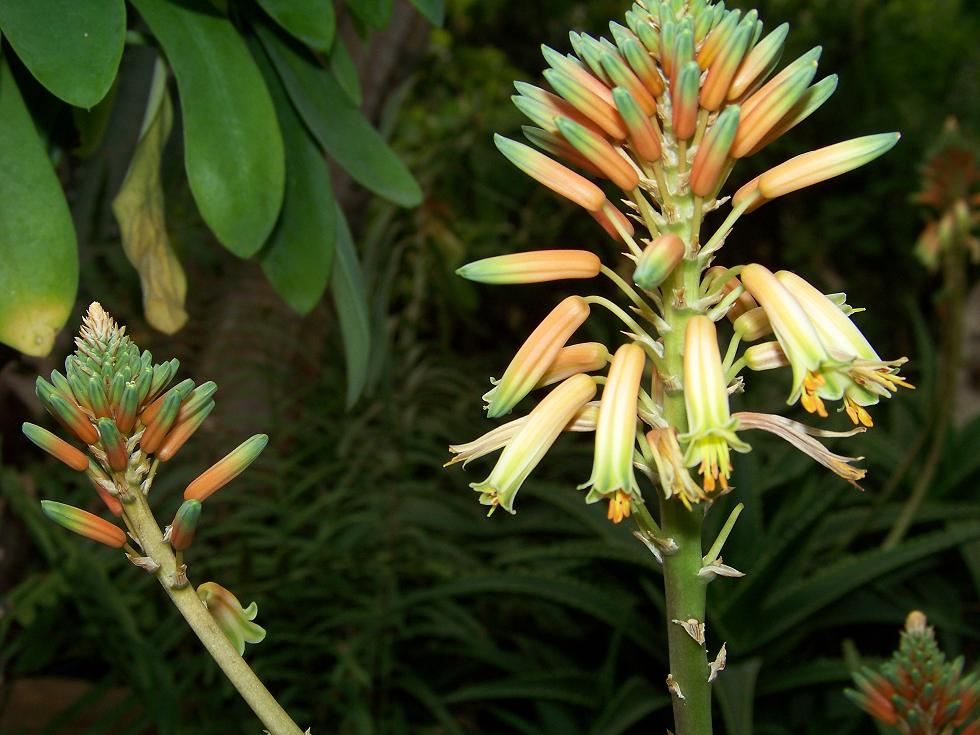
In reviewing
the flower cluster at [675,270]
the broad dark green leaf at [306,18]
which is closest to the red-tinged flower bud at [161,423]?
the flower cluster at [675,270]

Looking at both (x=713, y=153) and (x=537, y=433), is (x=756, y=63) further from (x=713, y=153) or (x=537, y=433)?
(x=537, y=433)

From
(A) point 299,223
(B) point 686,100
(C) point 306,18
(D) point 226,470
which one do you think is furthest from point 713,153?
(A) point 299,223

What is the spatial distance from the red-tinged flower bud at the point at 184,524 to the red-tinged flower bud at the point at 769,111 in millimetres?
413

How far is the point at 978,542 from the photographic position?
2.55 meters

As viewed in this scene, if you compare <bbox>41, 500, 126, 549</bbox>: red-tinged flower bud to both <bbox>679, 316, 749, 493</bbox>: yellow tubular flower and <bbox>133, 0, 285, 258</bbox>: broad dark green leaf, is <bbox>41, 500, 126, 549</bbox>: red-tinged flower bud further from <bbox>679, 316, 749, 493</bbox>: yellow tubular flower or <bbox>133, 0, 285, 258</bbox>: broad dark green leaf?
<bbox>133, 0, 285, 258</bbox>: broad dark green leaf

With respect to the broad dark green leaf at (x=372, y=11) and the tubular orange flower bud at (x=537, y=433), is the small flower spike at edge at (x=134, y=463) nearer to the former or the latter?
the tubular orange flower bud at (x=537, y=433)

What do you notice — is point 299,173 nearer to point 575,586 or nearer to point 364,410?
point 575,586

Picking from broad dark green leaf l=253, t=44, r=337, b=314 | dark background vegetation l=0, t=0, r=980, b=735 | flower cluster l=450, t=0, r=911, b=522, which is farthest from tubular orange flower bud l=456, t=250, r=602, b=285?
dark background vegetation l=0, t=0, r=980, b=735

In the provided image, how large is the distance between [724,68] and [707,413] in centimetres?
23

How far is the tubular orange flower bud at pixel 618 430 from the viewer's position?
0.63 metres

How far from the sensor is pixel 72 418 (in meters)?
0.59

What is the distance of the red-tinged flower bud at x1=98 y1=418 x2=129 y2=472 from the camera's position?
1.91 feet

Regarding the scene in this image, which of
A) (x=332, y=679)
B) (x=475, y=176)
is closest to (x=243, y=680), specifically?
(x=332, y=679)

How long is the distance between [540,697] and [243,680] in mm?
1773
